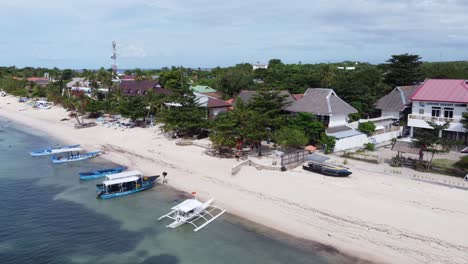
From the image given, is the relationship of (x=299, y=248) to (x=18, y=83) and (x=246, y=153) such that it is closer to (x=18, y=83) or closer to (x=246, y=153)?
(x=246, y=153)

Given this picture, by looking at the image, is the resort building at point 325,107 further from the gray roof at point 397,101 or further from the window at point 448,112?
the window at point 448,112

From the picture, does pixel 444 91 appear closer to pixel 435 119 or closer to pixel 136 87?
pixel 435 119

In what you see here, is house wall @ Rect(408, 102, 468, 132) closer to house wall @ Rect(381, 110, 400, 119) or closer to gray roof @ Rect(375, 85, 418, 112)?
gray roof @ Rect(375, 85, 418, 112)

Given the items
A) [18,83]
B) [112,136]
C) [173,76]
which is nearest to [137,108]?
[112,136]

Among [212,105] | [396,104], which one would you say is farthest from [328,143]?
[212,105]

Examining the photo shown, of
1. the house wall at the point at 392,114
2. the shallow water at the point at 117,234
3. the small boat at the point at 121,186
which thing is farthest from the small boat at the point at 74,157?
the house wall at the point at 392,114

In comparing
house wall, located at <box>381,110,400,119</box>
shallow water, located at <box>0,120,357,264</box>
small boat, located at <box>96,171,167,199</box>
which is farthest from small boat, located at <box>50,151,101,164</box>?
house wall, located at <box>381,110,400,119</box>

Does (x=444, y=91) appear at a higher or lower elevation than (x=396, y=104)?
higher
